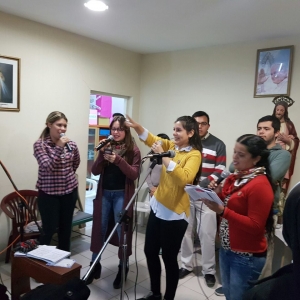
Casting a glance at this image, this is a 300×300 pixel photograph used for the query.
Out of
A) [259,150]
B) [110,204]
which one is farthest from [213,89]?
[259,150]

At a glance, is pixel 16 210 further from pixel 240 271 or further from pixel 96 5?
pixel 240 271

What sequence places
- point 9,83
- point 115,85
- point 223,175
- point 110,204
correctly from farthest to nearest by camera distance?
point 115,85, point 9,83, point 110,204, point 223,175

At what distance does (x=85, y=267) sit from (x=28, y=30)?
2.39 meters

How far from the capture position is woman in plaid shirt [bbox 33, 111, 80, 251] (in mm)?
2293

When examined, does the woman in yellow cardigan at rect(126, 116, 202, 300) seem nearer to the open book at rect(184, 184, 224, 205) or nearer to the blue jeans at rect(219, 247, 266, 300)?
the open book at rect(184, 184, 224, 205)

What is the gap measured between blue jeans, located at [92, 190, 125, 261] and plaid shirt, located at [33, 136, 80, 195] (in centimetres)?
31

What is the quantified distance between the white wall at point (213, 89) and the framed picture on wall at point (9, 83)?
182 cm

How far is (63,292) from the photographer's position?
1451 mm

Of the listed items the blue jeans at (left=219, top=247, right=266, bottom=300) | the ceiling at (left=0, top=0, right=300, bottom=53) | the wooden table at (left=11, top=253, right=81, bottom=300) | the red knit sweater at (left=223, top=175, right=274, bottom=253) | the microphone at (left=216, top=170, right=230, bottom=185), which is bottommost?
the wooden table at (left=11, top=253, right=81, bottom=300)

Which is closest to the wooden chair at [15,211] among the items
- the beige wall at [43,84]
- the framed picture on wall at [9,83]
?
the beige wall at [43,84]

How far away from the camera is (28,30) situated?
278 cm

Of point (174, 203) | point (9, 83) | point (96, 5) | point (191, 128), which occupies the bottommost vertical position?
point (174, 203)

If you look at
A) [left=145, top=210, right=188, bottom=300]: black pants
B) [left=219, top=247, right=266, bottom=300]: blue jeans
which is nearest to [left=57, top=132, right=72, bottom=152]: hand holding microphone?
[left=145, top=210, right=188, bottom=300]: black pants

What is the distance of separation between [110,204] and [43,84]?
59.2 inches
